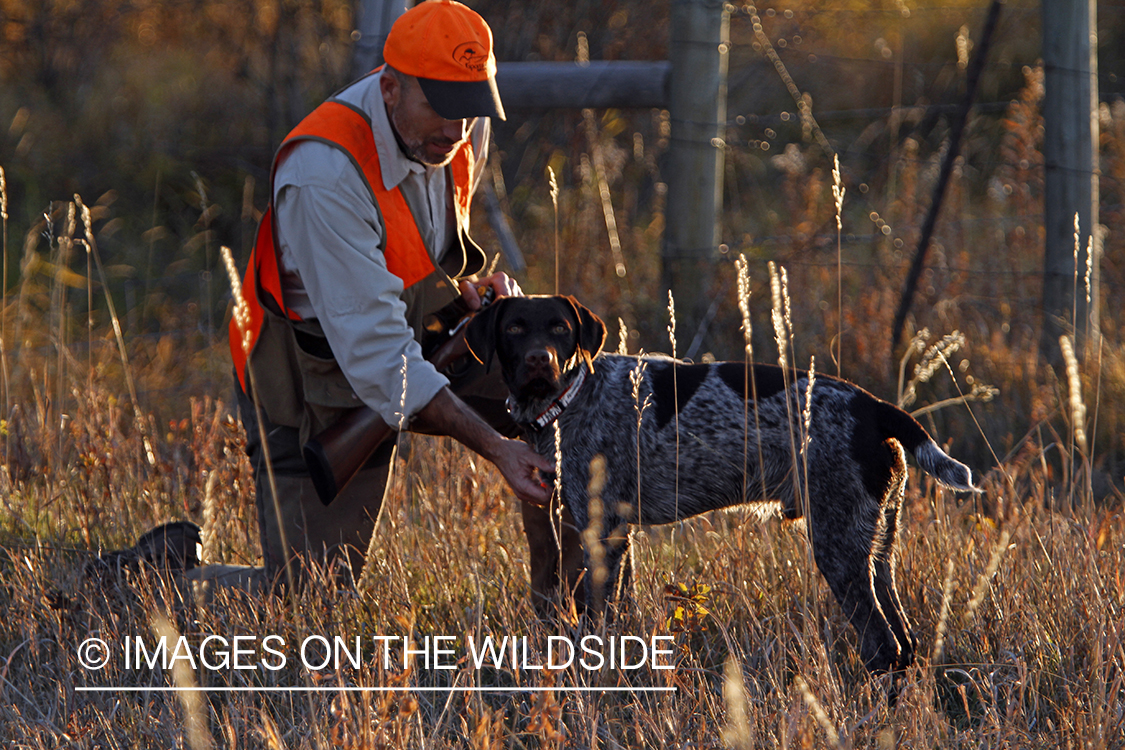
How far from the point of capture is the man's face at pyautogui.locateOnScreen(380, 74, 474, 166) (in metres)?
2.86

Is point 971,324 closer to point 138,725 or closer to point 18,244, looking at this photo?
point 138,725

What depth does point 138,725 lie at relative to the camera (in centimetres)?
232

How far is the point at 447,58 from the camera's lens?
278 centimetres

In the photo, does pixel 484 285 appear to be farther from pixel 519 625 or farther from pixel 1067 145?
pixel 1067 145

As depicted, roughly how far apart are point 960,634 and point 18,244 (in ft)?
21.2

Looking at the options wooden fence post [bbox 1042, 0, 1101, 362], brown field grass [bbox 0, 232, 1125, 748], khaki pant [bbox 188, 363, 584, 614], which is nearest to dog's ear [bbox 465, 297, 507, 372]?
khaki pant [bbox 188, 363, 584, 614]

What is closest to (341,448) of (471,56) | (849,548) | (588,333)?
(588,333)

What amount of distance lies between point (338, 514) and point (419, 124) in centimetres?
130

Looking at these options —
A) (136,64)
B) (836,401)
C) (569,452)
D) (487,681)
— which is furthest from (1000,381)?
(136,64)

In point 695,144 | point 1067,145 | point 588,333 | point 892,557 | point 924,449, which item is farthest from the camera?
point 695,144

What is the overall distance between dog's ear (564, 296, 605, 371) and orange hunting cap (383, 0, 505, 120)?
60 centimetres

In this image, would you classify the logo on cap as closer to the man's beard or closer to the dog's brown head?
the man's beard

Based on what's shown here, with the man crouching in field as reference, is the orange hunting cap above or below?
above

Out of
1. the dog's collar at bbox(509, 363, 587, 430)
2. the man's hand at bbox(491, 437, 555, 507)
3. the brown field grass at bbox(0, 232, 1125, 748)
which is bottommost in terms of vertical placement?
the brown field grass at bbox(0, 232, 1125, 748)
